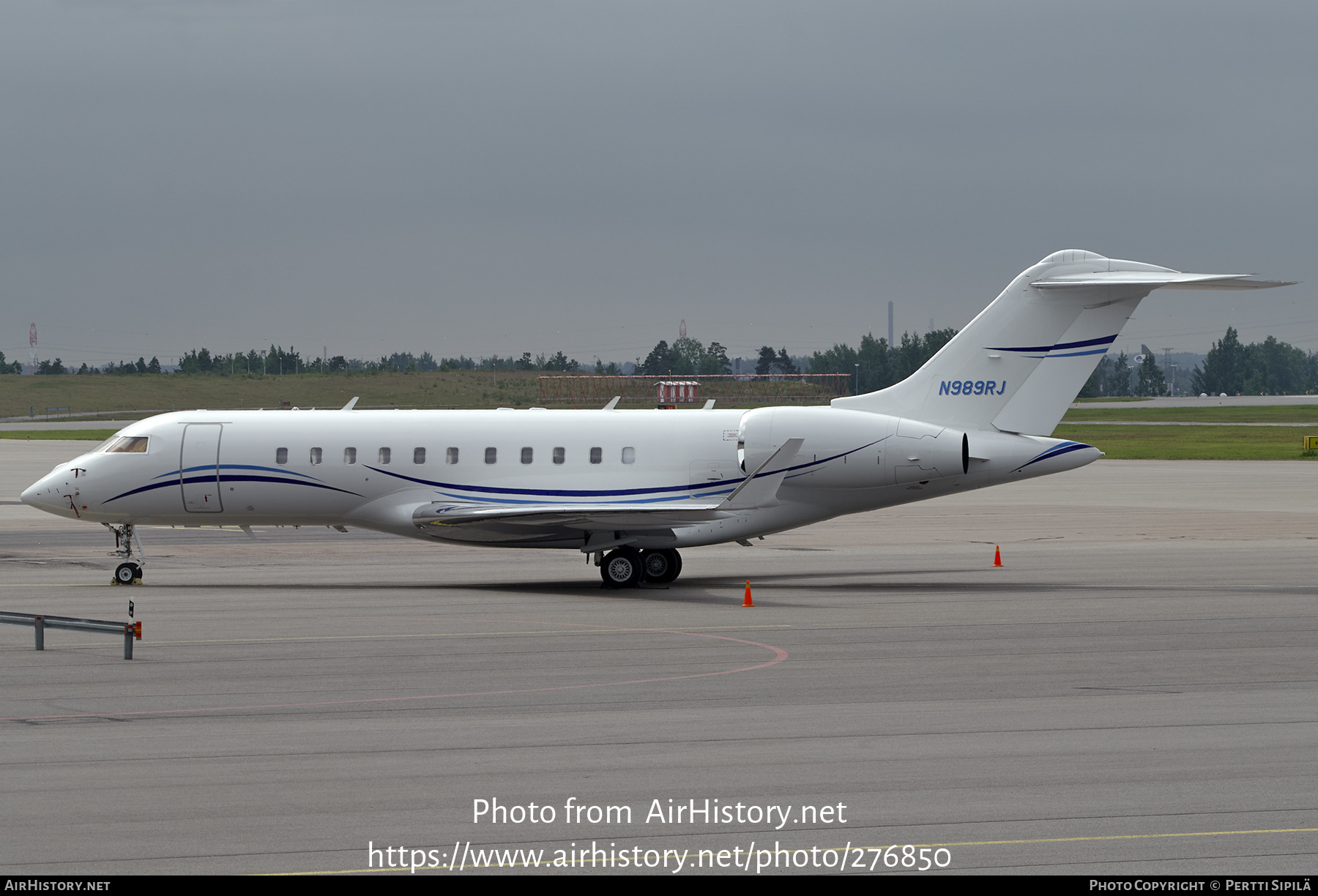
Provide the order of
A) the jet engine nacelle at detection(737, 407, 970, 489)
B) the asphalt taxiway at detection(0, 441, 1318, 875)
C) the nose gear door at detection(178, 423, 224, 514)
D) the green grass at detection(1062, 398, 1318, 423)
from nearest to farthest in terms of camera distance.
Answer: the asphalt taxiway at detection(0, 441, 1318, 875), the jet engine nacelle at detection(737, 407, 970, 489), the nose gear door at detection(178, 423, 224, 514), the green grass at detection(1062, 398, 1318, 423)

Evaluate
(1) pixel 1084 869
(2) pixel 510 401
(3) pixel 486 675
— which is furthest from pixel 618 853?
(2) pixel 510 401

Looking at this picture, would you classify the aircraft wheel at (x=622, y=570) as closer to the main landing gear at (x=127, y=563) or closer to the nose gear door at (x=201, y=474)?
the nose gear door at (x=201, y=474)

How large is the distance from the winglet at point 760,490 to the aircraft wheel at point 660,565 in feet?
4.85

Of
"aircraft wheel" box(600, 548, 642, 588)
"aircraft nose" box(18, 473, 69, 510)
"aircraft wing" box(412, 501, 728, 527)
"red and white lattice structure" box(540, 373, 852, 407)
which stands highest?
"red and white lattice structure" box(540, 373, 852, 407)

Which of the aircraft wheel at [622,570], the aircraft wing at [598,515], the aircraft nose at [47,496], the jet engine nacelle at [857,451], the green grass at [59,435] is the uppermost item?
the jet engine nacelle at [857,451]

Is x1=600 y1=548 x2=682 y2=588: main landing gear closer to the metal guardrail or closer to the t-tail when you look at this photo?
the t-tail

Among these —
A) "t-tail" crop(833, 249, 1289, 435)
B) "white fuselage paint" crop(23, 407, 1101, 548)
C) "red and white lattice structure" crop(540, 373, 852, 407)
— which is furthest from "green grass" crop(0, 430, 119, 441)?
"t-tail" crop(833, 249, 1289, 435)

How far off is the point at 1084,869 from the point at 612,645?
976cm

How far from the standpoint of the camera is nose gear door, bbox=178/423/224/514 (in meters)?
25.8

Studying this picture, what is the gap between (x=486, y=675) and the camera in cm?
1566

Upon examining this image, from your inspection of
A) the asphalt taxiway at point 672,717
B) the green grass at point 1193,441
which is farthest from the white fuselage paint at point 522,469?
the green grass at point 1193,441

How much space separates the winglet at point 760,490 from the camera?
2398 cm

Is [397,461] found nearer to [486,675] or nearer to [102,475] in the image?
[102,475]

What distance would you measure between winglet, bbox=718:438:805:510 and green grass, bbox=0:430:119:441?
67.8 metres
